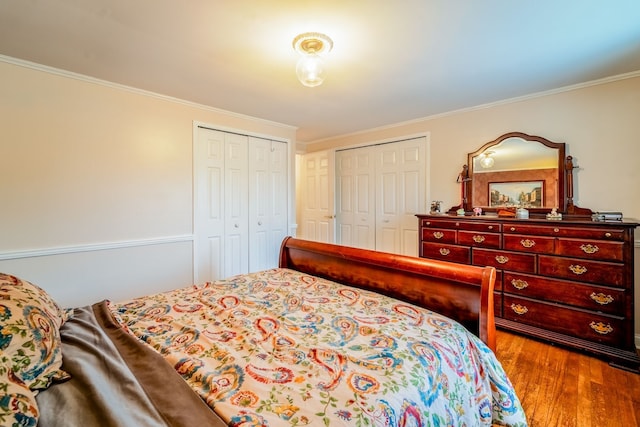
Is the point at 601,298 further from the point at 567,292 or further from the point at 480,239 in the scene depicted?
the point at 480,239

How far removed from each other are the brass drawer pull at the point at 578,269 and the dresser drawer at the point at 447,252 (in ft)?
2.56

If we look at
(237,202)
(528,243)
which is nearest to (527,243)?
(528,243)

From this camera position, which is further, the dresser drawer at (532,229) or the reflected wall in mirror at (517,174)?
the reflected wall in mirror at (517,174)

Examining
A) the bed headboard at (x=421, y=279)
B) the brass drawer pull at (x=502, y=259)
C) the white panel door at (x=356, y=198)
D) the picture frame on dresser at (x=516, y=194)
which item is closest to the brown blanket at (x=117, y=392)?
the bed headboard at (x=421, y=279)

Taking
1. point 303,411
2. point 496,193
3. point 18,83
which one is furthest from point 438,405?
point 18,83

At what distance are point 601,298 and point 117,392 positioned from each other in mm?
3138

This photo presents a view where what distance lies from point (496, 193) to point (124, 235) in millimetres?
3820

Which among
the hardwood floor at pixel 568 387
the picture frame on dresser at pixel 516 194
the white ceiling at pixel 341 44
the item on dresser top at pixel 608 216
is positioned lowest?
the hardwood floor at pixel 568 387

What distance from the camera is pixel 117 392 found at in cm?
86

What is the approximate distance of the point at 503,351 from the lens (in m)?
2.38

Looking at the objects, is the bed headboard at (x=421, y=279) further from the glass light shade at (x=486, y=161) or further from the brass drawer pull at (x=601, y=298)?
the glass light shade at (x=486, y=161)

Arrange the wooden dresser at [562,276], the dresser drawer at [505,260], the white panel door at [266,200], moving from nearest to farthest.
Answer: the wooden dresser at [562,276] → the dresser drawer at [505,260] → the white panel door at [266,200]

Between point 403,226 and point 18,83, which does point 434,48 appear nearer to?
point 403,226

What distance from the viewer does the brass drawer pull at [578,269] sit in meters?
2.32
